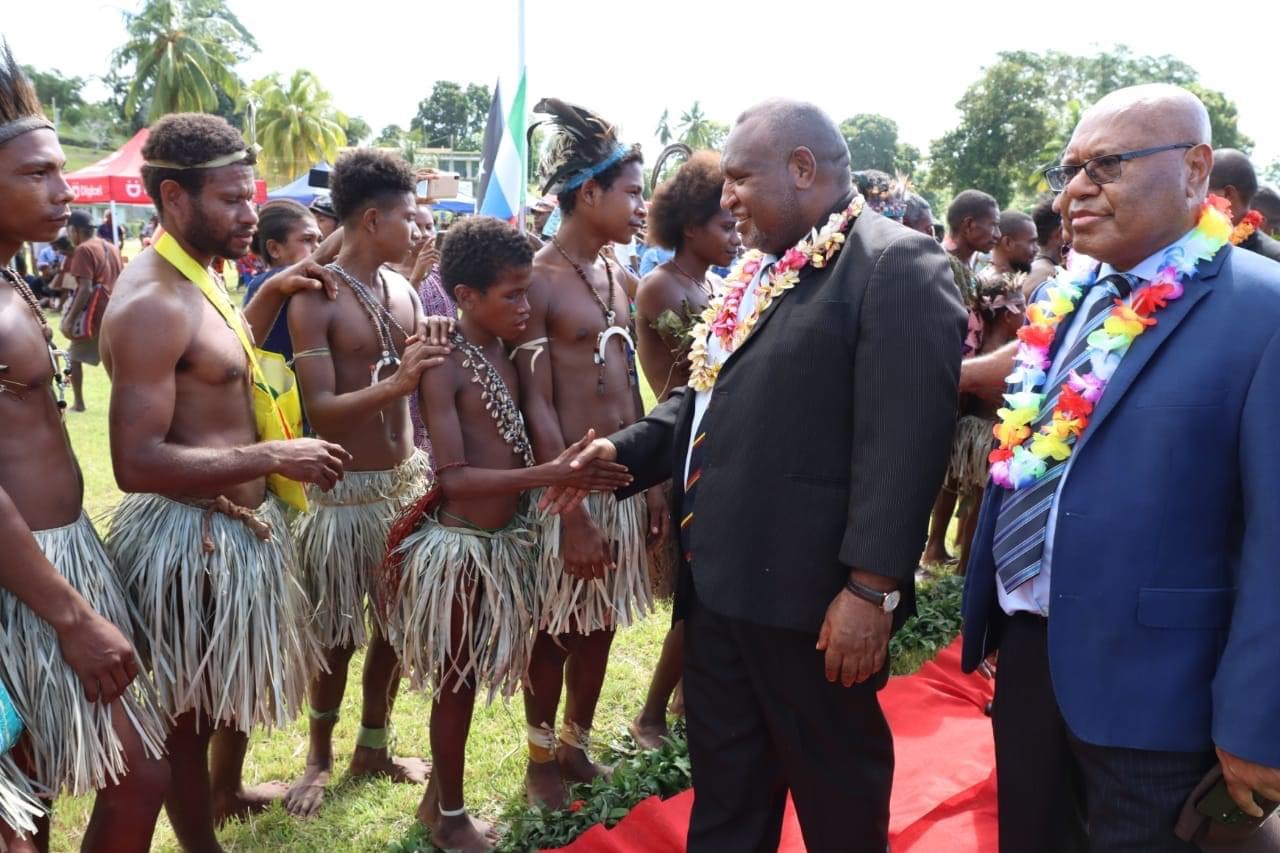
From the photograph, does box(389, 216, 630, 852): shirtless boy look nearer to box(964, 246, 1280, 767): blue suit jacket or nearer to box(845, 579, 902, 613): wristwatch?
box(845, 579, 902, 613): wristwatch

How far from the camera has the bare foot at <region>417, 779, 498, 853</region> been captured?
3341 millimetres

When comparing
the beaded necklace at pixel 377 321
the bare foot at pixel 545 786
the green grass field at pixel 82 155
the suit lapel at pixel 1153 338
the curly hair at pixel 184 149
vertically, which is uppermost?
the curly hair at pixel 184 149

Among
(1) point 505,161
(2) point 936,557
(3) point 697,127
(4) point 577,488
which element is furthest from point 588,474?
(3) point 697,127

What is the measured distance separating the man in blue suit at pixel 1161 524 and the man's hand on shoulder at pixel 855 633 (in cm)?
31

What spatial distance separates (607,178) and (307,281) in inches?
48.0

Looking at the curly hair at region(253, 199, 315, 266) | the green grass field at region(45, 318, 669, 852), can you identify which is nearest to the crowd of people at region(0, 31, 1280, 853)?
the green grass field at region(45, 318, 669, 852)

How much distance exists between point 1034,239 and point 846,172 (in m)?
4.94

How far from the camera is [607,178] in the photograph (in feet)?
12.2

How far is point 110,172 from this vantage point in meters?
20.5

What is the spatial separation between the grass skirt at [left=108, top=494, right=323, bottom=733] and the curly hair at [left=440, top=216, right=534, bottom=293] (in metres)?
1.04

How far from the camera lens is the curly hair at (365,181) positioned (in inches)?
151

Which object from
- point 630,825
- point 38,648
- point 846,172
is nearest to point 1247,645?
point 846,172

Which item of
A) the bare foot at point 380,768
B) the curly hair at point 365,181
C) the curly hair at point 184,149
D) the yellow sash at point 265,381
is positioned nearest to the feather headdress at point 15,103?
the curly hair at point 184,149

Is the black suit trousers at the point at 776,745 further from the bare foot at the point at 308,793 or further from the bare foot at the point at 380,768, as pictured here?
the bare foot at the point at 308,793
